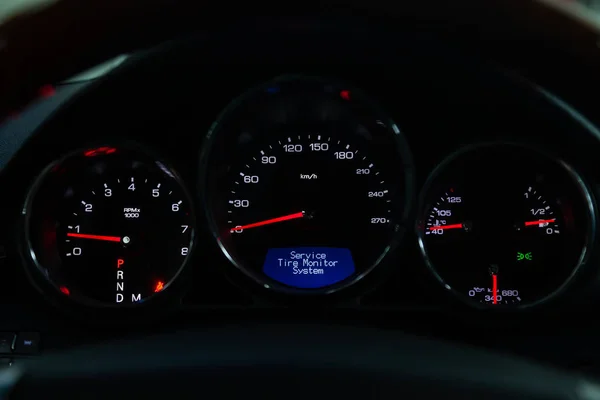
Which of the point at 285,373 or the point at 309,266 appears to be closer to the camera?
the point at 285,373

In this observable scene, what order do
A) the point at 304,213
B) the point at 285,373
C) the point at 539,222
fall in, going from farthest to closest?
the point at 304,213
the point at 539,222
the point at 285,373

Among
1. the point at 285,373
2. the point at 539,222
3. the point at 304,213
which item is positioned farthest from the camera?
the point at 304,213

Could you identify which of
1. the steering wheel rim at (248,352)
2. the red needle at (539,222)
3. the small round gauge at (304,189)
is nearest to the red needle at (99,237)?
the small round gauge at (304,189)

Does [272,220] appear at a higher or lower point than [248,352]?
higher

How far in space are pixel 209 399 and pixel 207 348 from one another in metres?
0.19

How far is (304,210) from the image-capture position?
329 cm

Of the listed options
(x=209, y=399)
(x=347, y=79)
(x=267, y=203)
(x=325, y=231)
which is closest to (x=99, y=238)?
(x=267, y=203)

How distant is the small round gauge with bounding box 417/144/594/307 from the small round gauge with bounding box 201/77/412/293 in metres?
0.22

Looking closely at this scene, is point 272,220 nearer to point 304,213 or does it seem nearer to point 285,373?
point 304,213

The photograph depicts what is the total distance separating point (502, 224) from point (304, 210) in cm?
79

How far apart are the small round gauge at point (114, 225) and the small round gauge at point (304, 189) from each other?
0.20 metres

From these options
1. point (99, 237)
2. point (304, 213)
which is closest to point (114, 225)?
point (99, 237)

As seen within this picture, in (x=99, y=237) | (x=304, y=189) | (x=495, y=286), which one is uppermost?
(x=304, y=189)

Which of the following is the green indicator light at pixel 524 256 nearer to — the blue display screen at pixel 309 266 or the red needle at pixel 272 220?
the blue display screen at pixel 309 266
